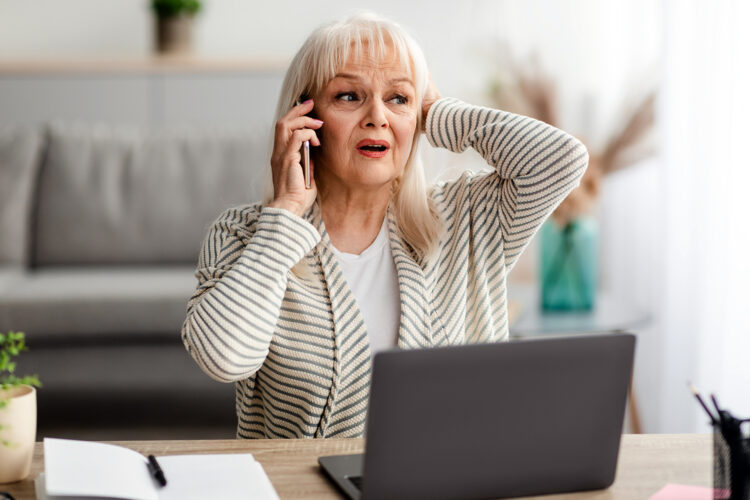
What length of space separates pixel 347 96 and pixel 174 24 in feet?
8.81

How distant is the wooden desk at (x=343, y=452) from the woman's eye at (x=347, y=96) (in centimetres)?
57

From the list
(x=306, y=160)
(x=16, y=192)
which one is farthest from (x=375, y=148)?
(x=16, y=192)

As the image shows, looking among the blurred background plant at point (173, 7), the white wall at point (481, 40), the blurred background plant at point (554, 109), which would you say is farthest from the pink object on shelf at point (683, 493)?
the blurred background plant at point (173, 7)

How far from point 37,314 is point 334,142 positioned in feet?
5.19

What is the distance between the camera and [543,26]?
3.72 meters

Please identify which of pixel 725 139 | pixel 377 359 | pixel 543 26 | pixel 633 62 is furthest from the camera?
pixel 543 26

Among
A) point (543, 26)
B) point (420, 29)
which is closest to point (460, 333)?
point (543, 26)

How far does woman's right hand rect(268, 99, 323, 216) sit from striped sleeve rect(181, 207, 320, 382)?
0.20ft

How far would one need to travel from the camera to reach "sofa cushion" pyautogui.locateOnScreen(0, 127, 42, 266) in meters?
2.94

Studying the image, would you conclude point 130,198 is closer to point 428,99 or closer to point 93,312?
point 93,312

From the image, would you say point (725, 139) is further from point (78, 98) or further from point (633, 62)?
point (78, 98)

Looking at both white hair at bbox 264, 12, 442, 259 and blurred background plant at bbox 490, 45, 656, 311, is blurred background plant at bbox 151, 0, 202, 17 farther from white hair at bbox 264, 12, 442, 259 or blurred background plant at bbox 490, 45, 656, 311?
white hair at bbox 264, 12, 442, 259

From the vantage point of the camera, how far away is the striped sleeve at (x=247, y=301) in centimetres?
116

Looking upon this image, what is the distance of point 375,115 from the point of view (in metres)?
1.31
